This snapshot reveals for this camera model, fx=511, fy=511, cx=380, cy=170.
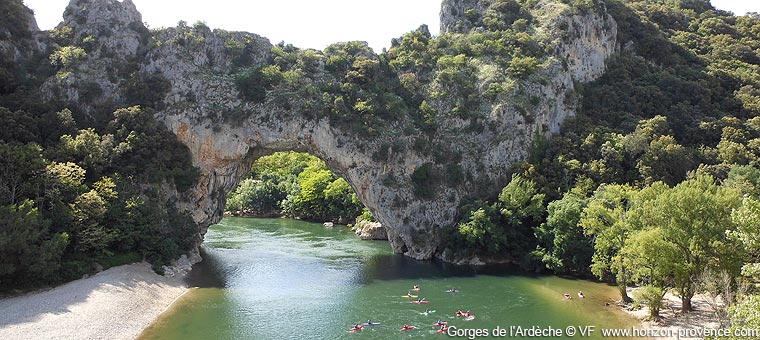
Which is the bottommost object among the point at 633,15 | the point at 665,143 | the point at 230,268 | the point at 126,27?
the point at 230,268

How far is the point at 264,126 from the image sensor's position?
53.9 m

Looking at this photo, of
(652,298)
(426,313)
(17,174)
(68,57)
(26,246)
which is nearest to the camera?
(652,298)

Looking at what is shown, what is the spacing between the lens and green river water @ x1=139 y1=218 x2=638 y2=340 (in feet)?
101

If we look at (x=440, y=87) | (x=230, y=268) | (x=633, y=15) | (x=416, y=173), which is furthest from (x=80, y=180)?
(x=633, y=15)

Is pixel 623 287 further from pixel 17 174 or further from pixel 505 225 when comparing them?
pixel 17 174

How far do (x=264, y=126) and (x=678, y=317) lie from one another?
132ft

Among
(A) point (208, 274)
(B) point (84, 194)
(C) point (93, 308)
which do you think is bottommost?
(C) point (93, 308)

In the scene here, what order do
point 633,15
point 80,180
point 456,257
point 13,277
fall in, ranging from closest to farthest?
point 13,277 < point 80,180 < point 456,257 < point 633,15

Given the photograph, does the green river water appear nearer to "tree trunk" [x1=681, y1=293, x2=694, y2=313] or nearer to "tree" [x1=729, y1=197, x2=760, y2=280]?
"tree trunk" [x1=681, y1=293, x2=694, y2=313]

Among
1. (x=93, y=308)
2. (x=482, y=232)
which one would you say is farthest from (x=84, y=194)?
(x=482, y=232)

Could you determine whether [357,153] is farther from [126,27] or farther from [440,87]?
[126,27]

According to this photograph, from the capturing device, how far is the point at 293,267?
48.3 m

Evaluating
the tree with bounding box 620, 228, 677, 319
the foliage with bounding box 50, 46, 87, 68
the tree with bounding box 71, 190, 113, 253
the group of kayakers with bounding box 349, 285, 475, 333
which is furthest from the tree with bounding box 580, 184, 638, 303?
the foliage with bounding box 50, 46, 87, 68

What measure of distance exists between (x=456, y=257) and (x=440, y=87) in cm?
2112
